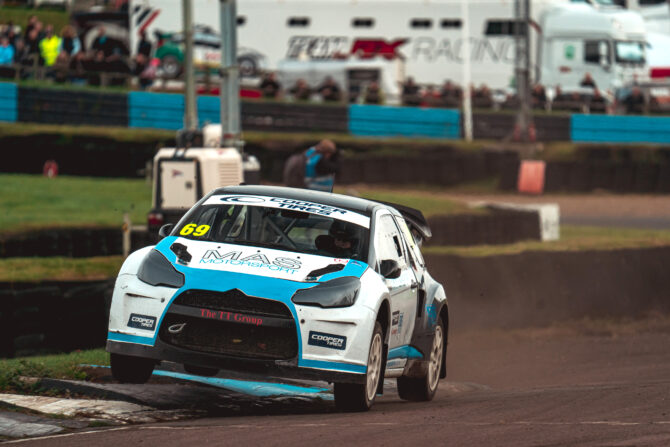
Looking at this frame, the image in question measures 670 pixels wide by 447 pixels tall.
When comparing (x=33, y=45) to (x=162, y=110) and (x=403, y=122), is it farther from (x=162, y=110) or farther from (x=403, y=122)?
(x=403, y=122)

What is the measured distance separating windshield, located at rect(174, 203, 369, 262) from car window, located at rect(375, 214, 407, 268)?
0.48 ft

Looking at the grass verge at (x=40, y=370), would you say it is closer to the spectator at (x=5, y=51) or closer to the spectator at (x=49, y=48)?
the spectator at (x=5, y=51)

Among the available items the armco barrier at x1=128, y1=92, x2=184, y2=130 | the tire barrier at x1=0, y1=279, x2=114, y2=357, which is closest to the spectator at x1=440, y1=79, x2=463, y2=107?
the armco barrier at x1=128, y1=92, x2=184, y2=130

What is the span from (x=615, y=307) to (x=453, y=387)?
18.3 ft

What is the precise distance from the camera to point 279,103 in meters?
33.8

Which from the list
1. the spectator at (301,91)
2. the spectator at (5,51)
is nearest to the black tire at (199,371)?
the spectator at (5,51)

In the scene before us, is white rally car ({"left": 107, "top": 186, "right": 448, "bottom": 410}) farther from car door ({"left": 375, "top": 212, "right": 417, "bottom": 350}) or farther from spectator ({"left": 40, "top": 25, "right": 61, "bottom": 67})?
spectator ({"left": 40, "top": 25, "right": 61, "bottom": 67})

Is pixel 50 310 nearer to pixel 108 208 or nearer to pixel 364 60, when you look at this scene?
pixel 108 208

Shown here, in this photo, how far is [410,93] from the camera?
38062 mm

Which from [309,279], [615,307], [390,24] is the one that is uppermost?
[390,24]

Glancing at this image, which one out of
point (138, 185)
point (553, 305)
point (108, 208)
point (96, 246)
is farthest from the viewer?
point (138, 185)

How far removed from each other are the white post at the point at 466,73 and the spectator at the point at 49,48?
10.6 metres

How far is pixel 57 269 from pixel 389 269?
254 inches

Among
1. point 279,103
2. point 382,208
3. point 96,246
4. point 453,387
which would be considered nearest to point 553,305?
point 453,387
